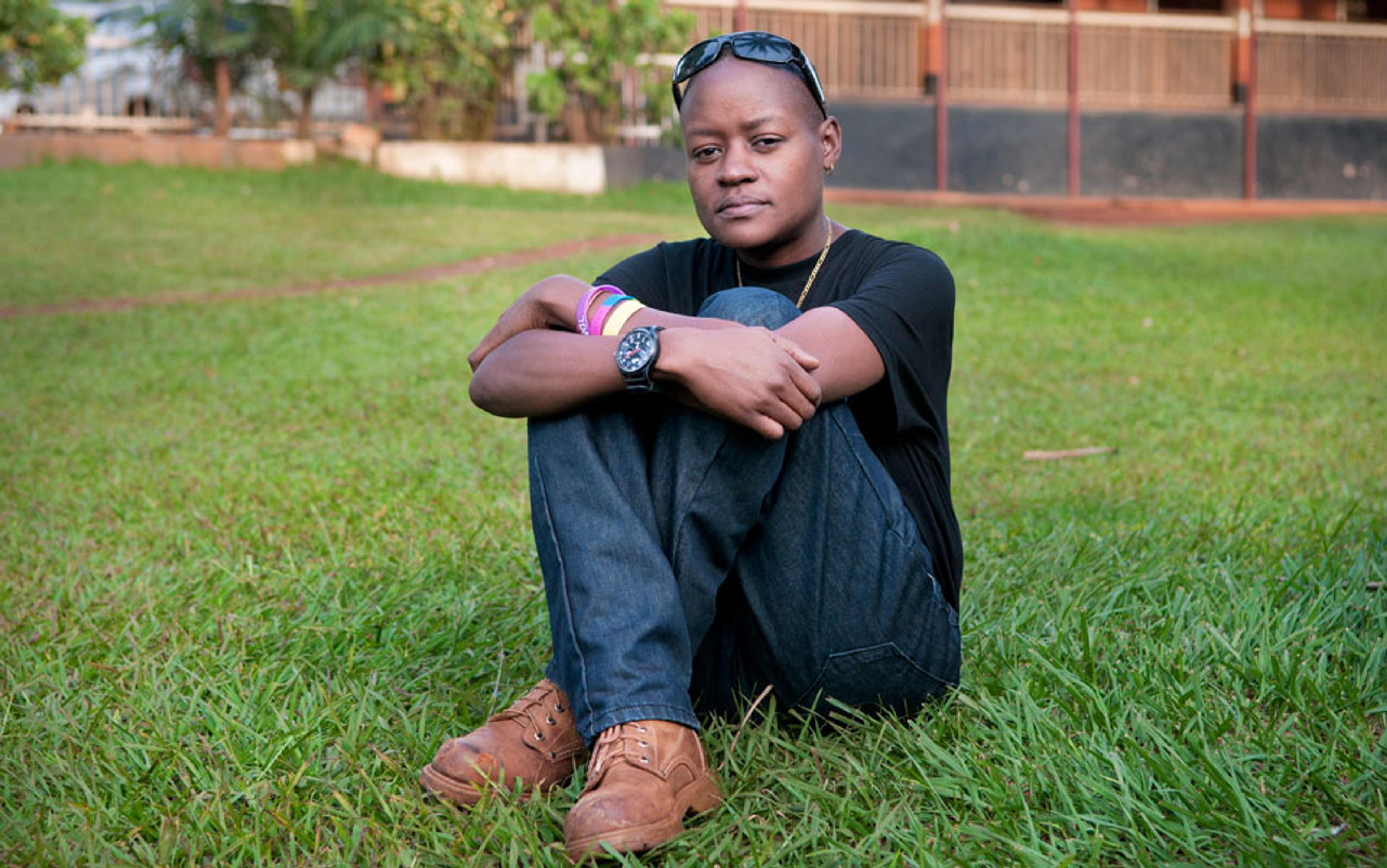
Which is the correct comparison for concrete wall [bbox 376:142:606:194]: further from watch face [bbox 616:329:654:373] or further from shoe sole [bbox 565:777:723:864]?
shoe sole [bbox 565:777:723:864]

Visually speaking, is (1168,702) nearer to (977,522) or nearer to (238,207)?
(977,522)

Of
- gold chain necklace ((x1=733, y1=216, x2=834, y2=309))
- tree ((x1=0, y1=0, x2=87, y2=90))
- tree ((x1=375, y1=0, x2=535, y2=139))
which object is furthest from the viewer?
tree ((x1=375, y1=0, x2=535, y2=139))

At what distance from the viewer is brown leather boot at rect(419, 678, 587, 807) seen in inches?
81.6

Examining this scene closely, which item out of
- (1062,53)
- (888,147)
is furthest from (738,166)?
(1062,53)

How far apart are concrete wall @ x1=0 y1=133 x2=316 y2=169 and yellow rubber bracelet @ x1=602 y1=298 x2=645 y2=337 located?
12620mm

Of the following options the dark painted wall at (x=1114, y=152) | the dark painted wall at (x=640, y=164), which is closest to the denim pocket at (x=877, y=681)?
the dark painted wall at (x=640, y=164)

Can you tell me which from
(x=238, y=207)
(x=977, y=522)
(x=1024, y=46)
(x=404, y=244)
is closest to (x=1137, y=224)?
(x=1024, y=46)

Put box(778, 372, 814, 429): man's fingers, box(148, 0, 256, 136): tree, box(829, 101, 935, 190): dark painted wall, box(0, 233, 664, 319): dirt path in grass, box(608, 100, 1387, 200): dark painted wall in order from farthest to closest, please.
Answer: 1. box(608, 100, 1387, 200): dark painted wall
2. box(829, 101, 935, 190): dark painted wall
3. box(148, 0, 256, 136): tree
4. box(0, 233, 664, 319): dirt path in grass
5. box(778, 372, 814, 429): man's fingers

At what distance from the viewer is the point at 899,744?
2232mm

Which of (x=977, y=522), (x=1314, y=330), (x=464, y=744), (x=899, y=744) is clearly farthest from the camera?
(x=1314, y=330)

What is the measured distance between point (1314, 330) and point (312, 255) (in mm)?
7212

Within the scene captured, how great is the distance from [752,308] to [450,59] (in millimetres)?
13153

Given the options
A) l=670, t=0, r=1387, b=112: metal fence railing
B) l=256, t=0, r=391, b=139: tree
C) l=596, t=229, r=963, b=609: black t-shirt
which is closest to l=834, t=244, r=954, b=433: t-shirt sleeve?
l=596, t=229, r=963, b=609: black t-shirt

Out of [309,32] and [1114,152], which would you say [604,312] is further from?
[1114,152]
